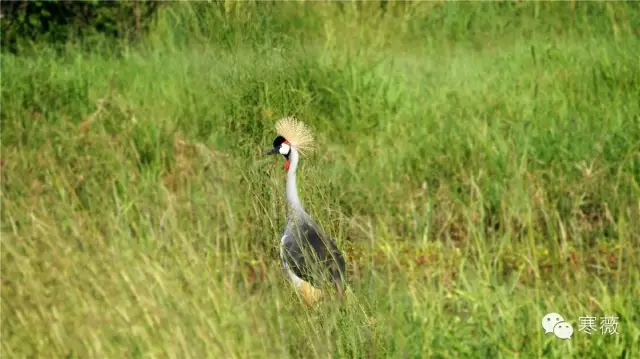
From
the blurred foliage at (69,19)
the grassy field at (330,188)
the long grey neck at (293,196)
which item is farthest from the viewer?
the blurred foliage at (69,19)

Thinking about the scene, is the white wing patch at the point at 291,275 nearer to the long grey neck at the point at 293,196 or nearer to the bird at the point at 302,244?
the bird at the point at 302,244

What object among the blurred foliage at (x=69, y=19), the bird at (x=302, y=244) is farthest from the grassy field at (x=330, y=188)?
the blurred foliage at (x=69, y=19)

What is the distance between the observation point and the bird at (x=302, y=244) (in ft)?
8.95

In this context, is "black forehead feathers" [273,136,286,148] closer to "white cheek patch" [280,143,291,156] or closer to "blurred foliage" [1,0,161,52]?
"white cheek patch" [280,143,291,156]

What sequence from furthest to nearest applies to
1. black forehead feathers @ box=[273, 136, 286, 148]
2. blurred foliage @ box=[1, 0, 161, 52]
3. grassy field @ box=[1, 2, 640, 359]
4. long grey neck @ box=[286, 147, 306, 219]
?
blurred foliage @ box=[1, 0, 161, 52] < grassy field @ box=[1, 2, 640, 359] < black forehead feathers @ box=[273, 136, 286, 148] < long grey neck @ box=[286, 147, 306, 219]

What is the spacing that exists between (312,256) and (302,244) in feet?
0.21

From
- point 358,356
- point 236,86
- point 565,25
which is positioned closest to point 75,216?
point 236,86

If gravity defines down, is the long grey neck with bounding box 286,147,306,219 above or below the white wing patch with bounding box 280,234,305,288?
above

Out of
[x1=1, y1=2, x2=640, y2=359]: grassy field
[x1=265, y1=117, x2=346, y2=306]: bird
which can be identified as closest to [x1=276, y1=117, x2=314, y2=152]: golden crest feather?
[x1=265, y1=117, x2=346, y2=306]: bird

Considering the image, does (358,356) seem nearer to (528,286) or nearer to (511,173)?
(528,286)

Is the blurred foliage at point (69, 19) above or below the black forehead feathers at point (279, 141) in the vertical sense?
below

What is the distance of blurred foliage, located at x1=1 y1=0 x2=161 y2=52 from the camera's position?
8.10 metres

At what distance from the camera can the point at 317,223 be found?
2.86m

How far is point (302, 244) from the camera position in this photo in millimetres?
2754
